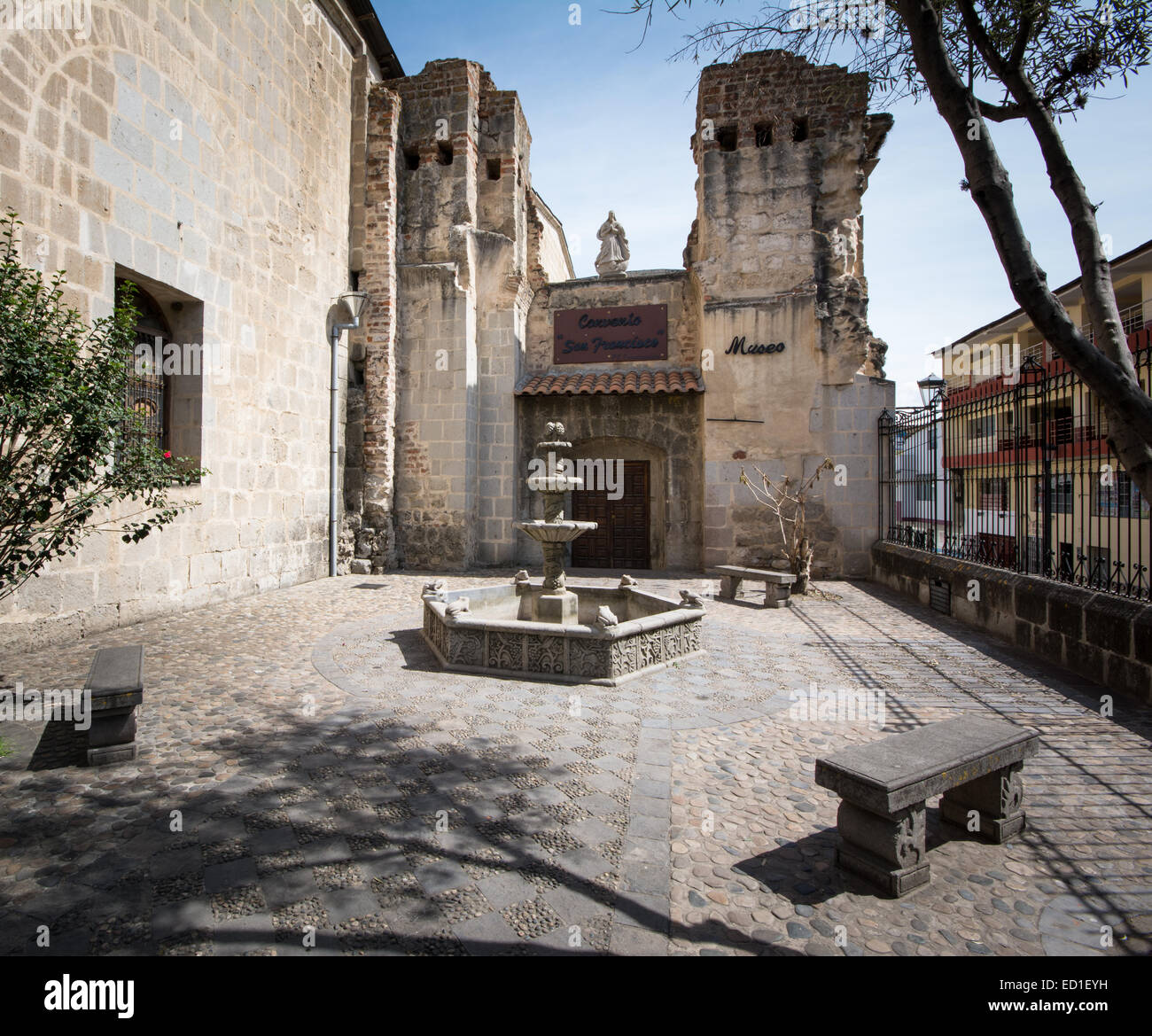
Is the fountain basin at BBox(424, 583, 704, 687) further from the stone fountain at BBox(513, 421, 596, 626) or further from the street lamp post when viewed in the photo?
the street lamp post

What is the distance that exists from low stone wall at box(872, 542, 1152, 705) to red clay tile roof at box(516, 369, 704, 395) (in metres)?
5.51

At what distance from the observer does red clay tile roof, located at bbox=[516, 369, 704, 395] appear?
40.7ft

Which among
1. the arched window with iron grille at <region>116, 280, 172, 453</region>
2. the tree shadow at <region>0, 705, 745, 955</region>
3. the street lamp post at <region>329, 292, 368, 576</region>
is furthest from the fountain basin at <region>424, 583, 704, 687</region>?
the street lamp post at <region>329, 292, 368, 576</region>

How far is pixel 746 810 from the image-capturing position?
10.6 feet

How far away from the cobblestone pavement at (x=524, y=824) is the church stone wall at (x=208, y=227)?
258 cm

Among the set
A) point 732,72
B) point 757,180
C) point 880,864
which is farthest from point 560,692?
point 732,72

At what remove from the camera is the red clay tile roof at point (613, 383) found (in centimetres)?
1239

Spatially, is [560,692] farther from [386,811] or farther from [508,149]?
[508,149]

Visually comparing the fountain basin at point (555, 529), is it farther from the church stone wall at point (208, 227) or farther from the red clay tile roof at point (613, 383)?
the red clay tile roof at point (613, 383)

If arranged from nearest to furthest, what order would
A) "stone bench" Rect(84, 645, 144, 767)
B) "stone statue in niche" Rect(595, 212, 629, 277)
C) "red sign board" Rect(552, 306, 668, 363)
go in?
"stone bench" Rect(84, 645, 144, 767), "red sign board" Rect(552, 306, 668, 363), "stone statue in niche" Rect(595, 212, 629, 277)

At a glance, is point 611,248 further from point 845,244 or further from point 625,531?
point 625,531

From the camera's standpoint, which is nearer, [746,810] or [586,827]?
[586,827]
